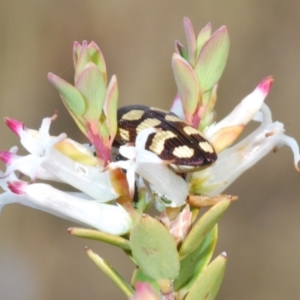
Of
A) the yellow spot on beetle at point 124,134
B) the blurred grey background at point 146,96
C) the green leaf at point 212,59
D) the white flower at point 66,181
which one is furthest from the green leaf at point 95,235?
the blurred grey background at point 146,96

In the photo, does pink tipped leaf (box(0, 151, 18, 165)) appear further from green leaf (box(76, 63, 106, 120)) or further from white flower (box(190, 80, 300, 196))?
white flower (box(190, 80, 300, 196))

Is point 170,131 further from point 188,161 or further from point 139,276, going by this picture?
point 139,276

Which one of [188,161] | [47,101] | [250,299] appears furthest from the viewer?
[47,101]

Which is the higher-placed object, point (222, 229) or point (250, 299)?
point (222, 229)

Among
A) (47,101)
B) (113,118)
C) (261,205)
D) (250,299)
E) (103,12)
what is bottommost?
(250,299)

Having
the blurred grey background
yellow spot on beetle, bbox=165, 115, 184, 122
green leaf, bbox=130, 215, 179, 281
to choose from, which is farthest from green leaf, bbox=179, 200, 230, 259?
the blurred grey background

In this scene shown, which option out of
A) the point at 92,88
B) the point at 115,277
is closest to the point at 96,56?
the point at 92,88

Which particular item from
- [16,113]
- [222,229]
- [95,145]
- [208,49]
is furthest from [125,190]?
[16,113]
